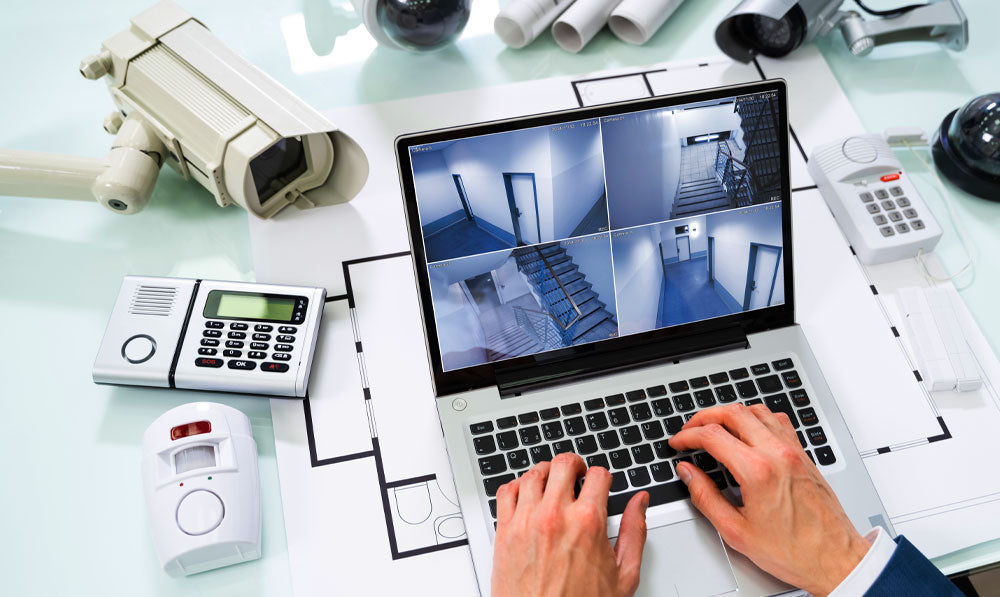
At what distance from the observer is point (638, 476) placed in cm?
80

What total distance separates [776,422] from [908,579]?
0.18 metres

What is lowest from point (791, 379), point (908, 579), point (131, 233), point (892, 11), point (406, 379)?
point (908, 579)

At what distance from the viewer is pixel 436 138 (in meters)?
0.79

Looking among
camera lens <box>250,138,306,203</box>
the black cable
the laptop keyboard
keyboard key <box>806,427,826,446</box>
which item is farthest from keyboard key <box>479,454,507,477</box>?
the black cable

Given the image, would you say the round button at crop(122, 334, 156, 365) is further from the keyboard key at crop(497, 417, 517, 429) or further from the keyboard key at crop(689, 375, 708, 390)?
the keyboard key at crop(689, 375, 708, 390)

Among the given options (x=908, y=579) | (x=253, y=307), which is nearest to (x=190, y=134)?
(x=253, y=307)

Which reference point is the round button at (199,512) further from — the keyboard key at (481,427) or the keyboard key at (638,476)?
the keyboard key at (638,476)

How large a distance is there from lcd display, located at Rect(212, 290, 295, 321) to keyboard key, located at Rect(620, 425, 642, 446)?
0.40m

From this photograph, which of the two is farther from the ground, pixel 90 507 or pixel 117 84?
pixel 117 84

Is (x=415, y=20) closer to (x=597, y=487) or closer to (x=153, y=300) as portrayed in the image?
(x=153, y=300)

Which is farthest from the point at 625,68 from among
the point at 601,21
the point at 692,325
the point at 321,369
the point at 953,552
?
the point at 953,552

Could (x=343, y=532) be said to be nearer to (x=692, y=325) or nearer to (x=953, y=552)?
(x=692, y=325)

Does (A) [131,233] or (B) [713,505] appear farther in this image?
(A) [131,233]

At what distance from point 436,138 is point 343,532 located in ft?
1.35
